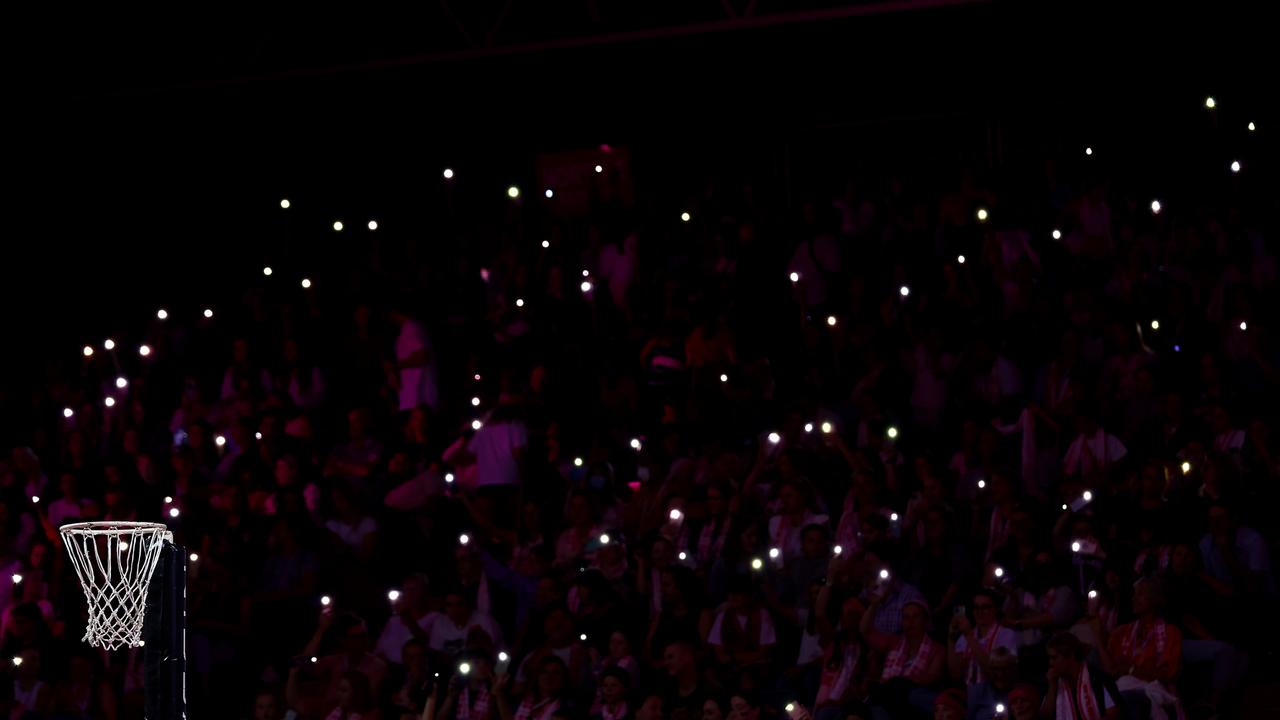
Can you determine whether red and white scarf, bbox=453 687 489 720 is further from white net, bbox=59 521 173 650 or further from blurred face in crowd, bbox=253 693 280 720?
white net, bbox=59 521 173 650

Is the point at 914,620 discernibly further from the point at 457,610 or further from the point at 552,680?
the point at 457,610

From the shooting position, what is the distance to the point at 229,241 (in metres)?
18.5

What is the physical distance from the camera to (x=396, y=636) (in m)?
11.9

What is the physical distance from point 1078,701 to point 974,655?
0.73 metres

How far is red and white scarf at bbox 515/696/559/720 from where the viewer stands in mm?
10742

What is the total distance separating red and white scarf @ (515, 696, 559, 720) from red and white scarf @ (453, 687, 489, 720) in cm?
21

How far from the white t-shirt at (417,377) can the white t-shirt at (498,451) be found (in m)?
1.21

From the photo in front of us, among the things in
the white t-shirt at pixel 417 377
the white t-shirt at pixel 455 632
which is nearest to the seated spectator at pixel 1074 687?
the white t-shirt at pixel 455 632

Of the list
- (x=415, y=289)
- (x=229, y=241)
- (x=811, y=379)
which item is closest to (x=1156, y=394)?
(x=811, y=379)

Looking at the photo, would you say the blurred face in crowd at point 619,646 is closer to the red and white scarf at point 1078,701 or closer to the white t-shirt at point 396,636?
the white t-shirt at point 396,636

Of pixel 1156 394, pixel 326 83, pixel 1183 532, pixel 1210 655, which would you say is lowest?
pixel 1210 655

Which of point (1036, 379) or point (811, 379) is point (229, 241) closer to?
point (811, 379)

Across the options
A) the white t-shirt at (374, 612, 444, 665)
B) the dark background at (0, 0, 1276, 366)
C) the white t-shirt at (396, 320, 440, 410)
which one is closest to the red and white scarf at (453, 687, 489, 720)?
the white t-shirt at (374, 612, 444, 665)

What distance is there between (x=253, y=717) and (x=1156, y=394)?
5971 millimetres
